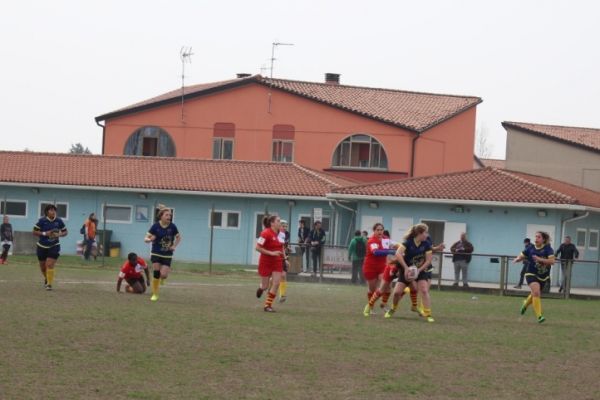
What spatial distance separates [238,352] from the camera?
1514cm

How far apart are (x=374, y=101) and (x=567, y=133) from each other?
33.2 ft

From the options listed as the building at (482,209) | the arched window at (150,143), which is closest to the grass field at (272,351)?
the building at (482,209)

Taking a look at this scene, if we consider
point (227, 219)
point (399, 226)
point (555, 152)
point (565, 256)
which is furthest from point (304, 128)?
point (565, 256)

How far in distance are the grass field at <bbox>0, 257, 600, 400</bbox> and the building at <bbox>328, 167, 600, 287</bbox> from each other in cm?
1903

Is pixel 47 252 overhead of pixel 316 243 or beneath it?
beneath

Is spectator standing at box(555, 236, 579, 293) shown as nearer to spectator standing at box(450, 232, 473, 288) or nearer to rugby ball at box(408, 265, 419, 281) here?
spectator standing at box(450, 232, 473, 288)

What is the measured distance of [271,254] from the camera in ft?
72.9

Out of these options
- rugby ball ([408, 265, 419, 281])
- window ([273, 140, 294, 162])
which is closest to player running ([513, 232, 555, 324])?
rugby ball ([408, 265, 419, 281])

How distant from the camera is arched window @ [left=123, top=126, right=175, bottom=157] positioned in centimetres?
6619

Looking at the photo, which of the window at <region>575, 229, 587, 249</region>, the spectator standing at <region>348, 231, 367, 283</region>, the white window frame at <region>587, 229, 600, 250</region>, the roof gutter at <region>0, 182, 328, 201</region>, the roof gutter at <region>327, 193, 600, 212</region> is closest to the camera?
the spectator standing at <region>348, 231, 367, 283</region>

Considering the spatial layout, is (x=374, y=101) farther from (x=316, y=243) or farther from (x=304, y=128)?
(x=316, y=243)

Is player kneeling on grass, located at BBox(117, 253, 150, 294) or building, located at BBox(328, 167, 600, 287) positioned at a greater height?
building, located at BBox(328, 167, 600, 287)

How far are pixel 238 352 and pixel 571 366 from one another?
4.12m

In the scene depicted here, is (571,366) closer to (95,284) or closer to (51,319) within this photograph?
(51,319)
